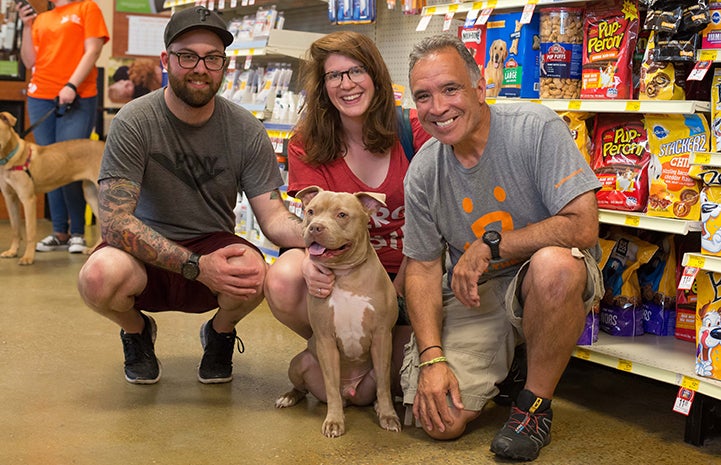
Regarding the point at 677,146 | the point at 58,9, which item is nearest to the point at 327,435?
the point at 677,146

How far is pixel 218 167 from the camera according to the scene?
3.07 meters

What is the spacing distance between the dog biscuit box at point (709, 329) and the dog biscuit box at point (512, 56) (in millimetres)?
1023

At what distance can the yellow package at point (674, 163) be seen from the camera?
8.90ft

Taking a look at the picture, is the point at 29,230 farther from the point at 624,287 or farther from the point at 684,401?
the point at 684,401

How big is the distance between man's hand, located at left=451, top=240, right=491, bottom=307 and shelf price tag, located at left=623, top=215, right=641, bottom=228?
65 cm

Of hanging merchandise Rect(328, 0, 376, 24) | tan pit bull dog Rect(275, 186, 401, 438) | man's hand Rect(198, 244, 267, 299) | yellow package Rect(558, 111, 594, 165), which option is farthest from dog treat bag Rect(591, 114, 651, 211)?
hanging merchandise Rect(328, 0, 376, 24)

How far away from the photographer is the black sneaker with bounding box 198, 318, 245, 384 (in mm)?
3215

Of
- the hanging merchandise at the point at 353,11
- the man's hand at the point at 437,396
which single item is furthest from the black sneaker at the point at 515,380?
the hanging merchandise at the point at 353,11

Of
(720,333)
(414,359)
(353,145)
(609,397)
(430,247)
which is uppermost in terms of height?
(353,145)

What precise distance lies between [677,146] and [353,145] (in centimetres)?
113

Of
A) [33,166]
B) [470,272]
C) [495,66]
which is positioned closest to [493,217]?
[470,272]

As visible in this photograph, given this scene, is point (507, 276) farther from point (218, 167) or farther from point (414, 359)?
point (218, 167)

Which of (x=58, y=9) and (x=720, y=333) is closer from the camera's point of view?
(x=720, y=333)

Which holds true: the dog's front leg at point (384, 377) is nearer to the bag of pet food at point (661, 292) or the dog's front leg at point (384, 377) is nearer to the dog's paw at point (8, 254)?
the bag of pet food at point (661, 292)
